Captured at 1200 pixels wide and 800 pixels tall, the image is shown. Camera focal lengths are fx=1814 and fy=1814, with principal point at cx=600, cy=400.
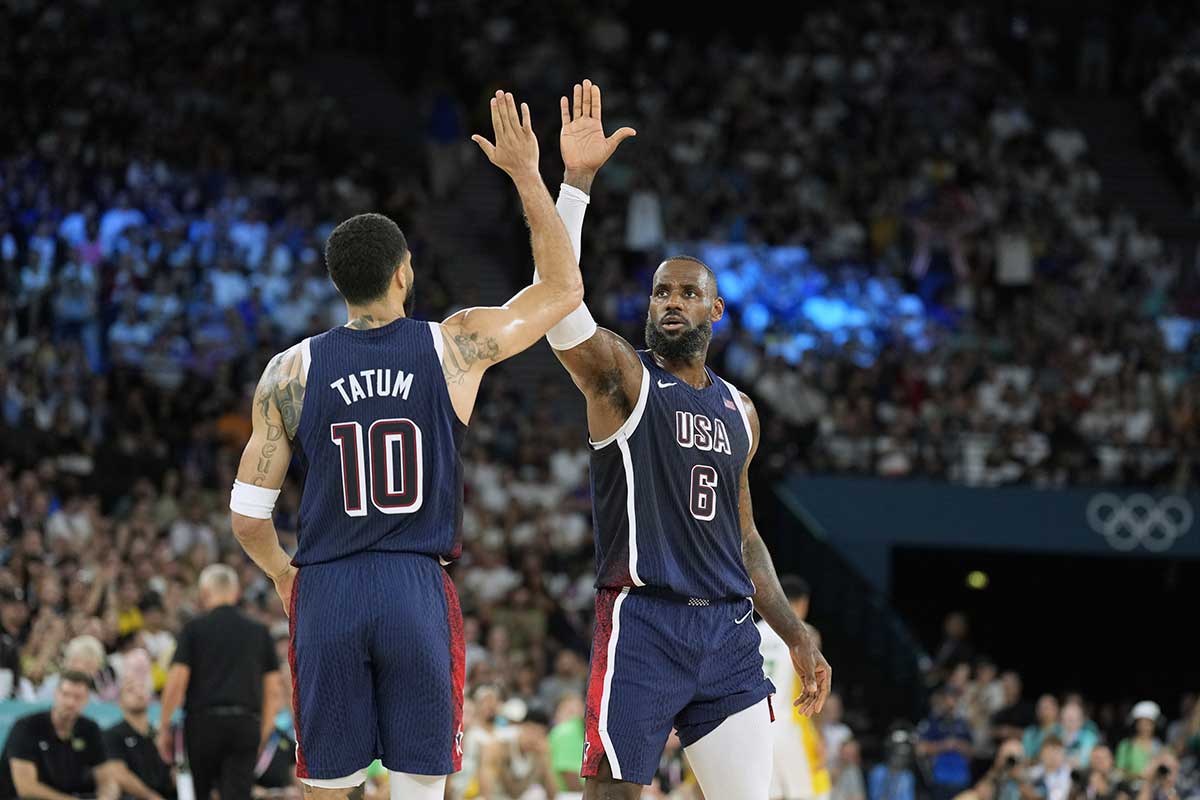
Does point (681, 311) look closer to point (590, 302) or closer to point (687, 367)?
point (687, 367)

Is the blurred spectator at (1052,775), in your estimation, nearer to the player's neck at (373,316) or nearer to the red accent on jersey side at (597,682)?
the red accent on jersey side at (597,682)

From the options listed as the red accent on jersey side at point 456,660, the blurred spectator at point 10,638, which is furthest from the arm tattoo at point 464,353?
the blurred spectator at point 10,638

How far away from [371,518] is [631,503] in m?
1.26

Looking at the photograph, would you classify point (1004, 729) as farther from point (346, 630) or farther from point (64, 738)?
point (346, 630)

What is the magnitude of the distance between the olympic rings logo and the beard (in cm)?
1601

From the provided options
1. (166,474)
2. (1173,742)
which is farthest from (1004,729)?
(166,474)

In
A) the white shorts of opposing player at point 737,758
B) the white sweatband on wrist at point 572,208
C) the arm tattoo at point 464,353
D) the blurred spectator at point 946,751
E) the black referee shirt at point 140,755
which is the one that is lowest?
the blurred spectator at point 946,751

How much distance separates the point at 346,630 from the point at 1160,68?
2785 cm

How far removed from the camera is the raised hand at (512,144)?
246 inches

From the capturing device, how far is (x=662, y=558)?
657 cm

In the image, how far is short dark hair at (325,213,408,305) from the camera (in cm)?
584

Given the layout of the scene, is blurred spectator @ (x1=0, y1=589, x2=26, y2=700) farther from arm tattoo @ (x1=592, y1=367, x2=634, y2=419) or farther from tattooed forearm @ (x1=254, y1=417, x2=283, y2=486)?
tattooed forearm @ (x1=254, y1=417, x2=283, y2=486)

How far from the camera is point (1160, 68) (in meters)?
30.7

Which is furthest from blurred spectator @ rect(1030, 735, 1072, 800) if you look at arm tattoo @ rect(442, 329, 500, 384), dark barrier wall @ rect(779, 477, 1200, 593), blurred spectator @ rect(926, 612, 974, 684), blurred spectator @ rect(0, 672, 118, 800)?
arm tattoo @ rect(442, 329, 500, 384)
